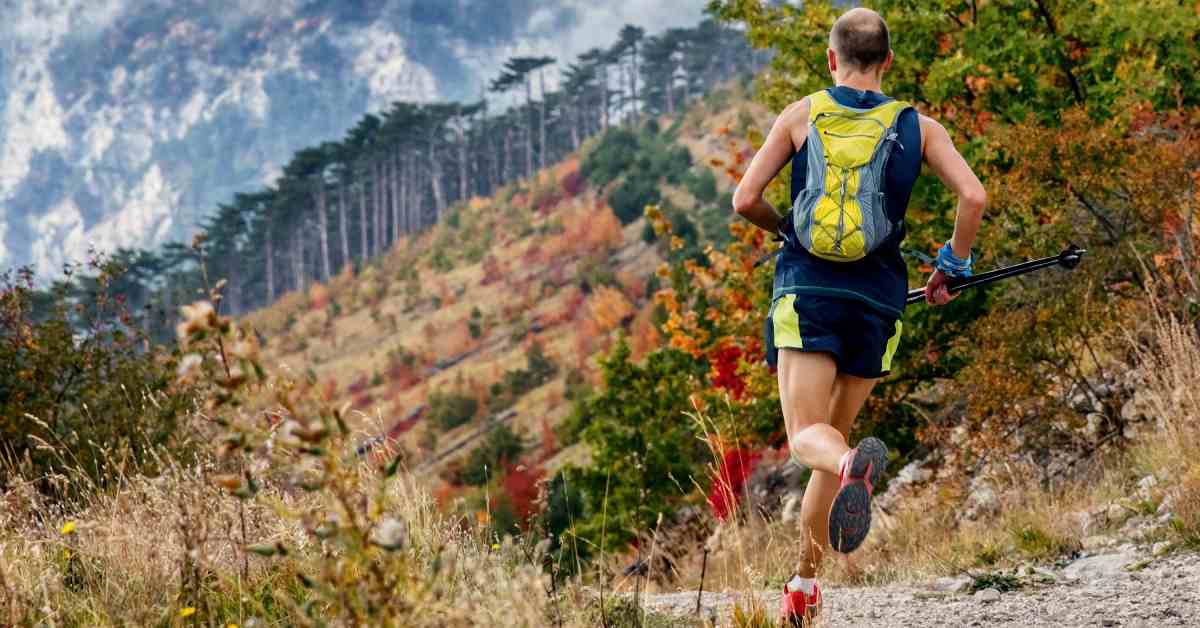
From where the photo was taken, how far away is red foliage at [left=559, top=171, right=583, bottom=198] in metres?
50.4

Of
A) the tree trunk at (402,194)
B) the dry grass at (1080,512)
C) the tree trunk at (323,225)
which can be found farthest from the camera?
the tree trunk at (402,194)

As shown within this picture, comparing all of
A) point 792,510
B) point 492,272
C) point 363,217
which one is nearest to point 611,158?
point 492,272

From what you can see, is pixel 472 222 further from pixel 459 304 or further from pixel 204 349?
pixel 204 349

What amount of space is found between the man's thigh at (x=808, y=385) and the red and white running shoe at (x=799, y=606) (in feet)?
1.68

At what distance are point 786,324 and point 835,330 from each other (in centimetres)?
14

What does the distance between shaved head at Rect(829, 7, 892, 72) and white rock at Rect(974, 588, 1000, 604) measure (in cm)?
202

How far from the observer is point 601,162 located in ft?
155

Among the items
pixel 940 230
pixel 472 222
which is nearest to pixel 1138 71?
pixel 940 230

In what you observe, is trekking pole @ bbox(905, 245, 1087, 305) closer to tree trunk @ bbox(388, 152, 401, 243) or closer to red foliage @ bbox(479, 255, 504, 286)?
red foliage @ bbox(479, 255, 504, 286)

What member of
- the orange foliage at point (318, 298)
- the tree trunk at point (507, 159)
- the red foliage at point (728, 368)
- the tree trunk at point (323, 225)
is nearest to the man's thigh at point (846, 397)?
the red foliage at point (728, 368)

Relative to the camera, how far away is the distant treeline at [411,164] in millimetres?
64750

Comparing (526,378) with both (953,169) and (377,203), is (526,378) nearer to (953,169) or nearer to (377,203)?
(953,169)

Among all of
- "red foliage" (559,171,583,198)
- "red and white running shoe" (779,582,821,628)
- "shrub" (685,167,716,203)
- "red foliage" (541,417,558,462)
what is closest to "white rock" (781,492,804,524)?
"red and white running shoe" (779,582,821,628)

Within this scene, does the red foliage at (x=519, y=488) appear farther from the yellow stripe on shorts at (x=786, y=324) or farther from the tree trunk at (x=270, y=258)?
the tree trunk at (x=270, y=258)
